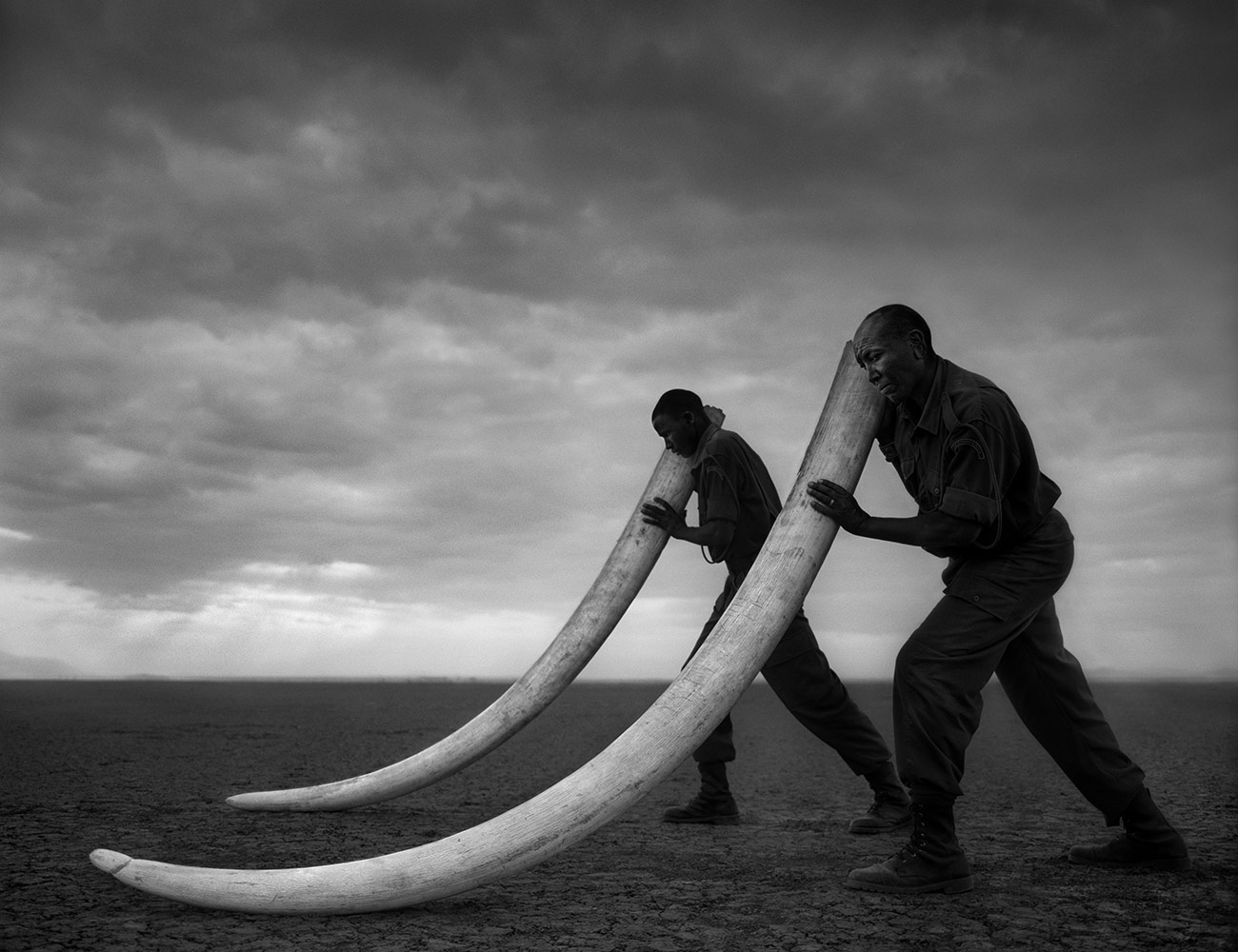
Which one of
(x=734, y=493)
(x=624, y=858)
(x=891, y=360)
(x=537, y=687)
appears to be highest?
(x=891, y=360)

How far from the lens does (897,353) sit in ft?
9.88

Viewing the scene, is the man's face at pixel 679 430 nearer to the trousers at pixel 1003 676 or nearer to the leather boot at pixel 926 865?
the trousers at pixel 1003 676

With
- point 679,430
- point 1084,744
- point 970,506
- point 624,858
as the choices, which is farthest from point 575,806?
point 679,430

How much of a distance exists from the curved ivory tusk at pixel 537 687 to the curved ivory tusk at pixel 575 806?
48.9 inches

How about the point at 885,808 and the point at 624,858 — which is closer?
the point at 624,858

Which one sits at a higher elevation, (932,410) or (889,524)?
(932,410)

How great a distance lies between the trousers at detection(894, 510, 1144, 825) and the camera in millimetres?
2932

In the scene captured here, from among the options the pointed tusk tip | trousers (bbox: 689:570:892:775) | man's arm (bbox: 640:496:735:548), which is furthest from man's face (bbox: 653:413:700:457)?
the pointed tusk tip

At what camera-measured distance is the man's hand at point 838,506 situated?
112 inches

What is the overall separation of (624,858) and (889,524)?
1.47 m

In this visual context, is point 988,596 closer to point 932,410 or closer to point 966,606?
point 966,606

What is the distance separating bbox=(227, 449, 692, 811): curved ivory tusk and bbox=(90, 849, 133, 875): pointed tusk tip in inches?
51.7

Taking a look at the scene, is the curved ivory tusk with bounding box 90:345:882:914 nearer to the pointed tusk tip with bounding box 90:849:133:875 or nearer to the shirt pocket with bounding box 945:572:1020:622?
the pointed tusk tip with bounding box 90:849:133:875

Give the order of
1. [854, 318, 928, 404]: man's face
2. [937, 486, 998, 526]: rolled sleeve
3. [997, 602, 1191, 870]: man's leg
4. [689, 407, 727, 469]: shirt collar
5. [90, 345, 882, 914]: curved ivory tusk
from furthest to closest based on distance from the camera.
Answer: [689, 407, 727, 469]: shirt collar, [997, 602, 1191, 870]: man's leg, [854, 318, 928, 404]: man's face, [937, 486, 998, 526]: rolled sleeve, [90, 345, 882, 914]: curved ivory tusk
